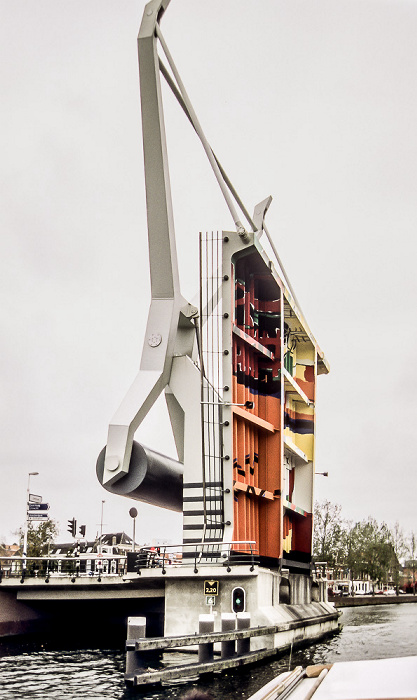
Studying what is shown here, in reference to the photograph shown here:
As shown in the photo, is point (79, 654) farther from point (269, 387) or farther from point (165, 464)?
point (269, 387)

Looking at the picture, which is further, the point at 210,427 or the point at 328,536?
A: the point at 328,536

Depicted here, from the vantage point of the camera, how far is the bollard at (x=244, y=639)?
22.4 meters

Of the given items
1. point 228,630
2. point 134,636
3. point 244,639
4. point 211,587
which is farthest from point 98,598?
point 134,636

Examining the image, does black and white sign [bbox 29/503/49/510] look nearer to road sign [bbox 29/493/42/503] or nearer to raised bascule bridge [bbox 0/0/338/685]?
road sign [bbox 29/493/42/503]

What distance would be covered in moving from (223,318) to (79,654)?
12148mm

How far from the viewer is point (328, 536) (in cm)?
8112

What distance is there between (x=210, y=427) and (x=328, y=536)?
5545 cm

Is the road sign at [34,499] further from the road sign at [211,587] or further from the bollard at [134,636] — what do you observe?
the bollard at [134,636]

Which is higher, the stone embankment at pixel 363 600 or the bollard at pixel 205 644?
the bollard at pixel 205 644

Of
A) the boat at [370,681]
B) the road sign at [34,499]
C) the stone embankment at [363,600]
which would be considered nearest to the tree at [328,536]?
the stone embankment at [363,600]

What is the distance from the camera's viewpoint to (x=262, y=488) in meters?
33.2

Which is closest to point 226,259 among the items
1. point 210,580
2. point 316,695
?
point 210,580

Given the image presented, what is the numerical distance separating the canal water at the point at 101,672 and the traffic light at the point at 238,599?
1857 millimetres

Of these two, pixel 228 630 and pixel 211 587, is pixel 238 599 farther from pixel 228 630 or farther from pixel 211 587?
pixel 228 630
